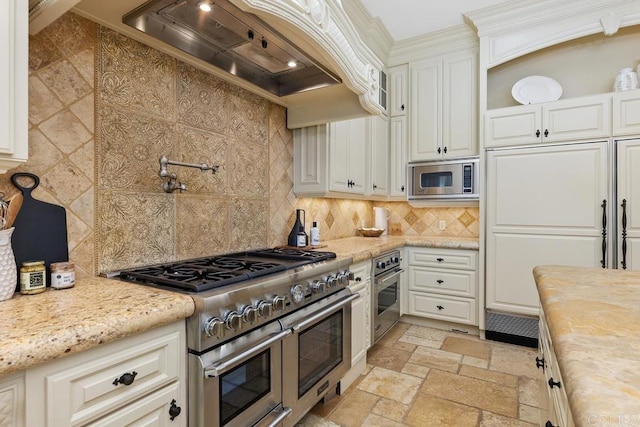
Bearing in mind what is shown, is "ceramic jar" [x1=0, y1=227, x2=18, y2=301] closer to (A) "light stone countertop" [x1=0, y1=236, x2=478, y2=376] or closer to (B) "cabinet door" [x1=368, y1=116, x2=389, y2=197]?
(A) "light stone countertop" [x1=0, y1=236, x2=478, y2=376]

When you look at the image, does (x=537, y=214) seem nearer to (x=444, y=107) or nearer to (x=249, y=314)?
(x=444, y=107)

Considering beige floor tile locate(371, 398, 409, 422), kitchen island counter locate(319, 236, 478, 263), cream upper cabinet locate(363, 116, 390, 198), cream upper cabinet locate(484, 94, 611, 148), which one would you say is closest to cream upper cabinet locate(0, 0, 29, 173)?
kitchen island counter locate(319, 236, 478, 263)

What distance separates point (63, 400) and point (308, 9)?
1642mm

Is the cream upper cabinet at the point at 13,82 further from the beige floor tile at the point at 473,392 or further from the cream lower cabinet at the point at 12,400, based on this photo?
the beige floor tile at the point at 473,392

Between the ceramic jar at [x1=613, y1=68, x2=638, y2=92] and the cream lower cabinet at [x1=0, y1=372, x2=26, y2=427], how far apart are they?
4036mm

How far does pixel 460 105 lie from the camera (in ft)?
11.3

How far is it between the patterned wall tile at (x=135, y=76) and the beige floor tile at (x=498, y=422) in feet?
8.31

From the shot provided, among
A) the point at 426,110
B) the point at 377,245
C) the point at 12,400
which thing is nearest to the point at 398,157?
the point at 426,110

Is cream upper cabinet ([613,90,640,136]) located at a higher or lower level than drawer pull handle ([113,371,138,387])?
higher

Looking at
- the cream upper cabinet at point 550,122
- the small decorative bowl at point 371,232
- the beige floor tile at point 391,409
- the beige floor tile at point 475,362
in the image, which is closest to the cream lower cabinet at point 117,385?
the beige floor tile at point 391,409

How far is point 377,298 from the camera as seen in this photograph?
2842mm

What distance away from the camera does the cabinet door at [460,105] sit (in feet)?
11.1

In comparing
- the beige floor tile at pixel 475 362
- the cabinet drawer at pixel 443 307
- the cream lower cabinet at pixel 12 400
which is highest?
the cream lower cabinet at pixel 12 400

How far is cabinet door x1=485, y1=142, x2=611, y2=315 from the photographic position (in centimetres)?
276
